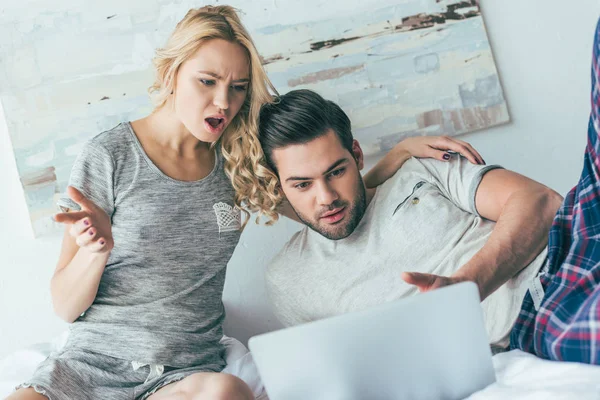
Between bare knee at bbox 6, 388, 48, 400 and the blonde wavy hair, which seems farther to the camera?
the blonde wavy hair

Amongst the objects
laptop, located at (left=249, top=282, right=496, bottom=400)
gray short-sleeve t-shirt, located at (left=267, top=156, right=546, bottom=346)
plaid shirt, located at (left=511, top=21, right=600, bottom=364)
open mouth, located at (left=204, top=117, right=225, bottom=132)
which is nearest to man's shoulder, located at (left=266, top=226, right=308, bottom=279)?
gray short-sleeve t-shirt, located at (left=267, top=156, right=546, bottom=346)

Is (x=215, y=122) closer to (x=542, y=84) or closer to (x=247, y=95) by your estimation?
(x=247, y=95)

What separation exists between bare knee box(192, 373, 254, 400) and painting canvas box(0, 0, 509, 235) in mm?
734

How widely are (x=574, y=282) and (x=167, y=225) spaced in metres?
0.87

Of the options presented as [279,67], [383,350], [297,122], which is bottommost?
[383,350]

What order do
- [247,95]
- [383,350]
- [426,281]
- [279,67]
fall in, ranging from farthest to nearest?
[279,67], [247,95], [426,281], [383,350]

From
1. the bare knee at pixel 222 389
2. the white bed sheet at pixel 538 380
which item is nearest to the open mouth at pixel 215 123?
the bare knee at pixel 222 389

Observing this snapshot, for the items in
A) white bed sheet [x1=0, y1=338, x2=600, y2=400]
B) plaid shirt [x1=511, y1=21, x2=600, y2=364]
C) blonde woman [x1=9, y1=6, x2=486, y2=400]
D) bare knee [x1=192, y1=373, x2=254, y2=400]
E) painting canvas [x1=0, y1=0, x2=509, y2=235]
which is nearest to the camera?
white bed sheet [x1=0, y1=338, x2=600, y2=400]

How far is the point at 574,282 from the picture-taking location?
105 cm

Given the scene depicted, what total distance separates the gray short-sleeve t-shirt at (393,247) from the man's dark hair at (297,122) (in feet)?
0.60

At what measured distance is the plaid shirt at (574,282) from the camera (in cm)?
92

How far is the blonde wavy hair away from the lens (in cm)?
145

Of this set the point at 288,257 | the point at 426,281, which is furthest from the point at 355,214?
the point at 426,281

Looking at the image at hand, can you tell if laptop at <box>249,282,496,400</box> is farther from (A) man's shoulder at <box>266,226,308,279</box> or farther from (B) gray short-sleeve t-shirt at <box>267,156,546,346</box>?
(A) man's shoulder at <box>266,226,308,279</box>
